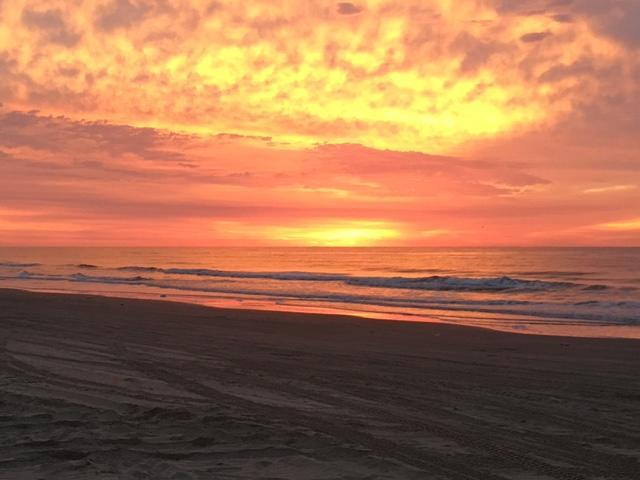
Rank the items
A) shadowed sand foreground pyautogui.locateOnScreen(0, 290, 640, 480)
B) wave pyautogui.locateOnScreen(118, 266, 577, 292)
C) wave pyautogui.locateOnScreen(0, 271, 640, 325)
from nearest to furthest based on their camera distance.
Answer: shadowed sand foreground pyautogui.locateOnScreen(0, 290, 640, 480)
wave pyautogui.locateOnScreen(0, 271, 640, 325)
wave pyautogui.locateOnScreen(118, 266, 577, 292)

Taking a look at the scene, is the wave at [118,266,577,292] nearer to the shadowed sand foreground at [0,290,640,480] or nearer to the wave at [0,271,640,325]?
the wave at [0,271,640,325]

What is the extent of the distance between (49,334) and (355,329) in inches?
293

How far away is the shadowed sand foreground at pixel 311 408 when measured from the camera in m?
5.23

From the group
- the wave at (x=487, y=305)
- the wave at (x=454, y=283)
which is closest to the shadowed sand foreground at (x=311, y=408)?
the wave at (x=487, y=305)

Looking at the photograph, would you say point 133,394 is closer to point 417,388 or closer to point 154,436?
point 154,436

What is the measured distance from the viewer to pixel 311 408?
7.13 meters

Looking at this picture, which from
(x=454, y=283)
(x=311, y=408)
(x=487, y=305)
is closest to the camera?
(x=311, y=408)

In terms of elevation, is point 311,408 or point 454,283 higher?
point 454,283

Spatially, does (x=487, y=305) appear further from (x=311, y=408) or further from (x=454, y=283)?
(x=311, y=408)

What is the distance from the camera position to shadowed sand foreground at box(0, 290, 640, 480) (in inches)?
206

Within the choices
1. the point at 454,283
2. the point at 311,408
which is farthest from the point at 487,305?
the point at 311,408

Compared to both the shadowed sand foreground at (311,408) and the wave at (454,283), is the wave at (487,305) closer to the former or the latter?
the wave at (454,283)

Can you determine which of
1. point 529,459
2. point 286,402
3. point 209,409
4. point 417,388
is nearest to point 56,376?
point 209,409

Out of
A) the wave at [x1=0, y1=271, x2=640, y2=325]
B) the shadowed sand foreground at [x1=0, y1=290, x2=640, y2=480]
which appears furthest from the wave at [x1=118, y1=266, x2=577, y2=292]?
the shadowed sand foreground at [x1=0, y1=290, x2=640, y2=480]
